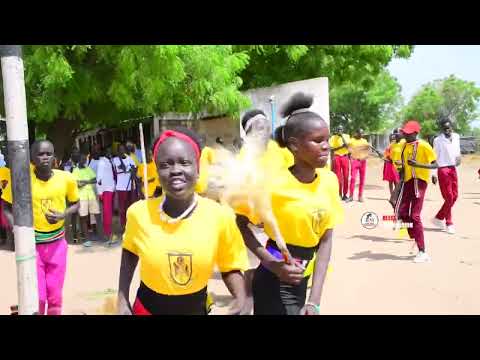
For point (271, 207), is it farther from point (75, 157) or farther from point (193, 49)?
point (75, 157)

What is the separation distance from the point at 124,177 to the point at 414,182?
473 centimetres

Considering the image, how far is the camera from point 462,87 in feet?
154

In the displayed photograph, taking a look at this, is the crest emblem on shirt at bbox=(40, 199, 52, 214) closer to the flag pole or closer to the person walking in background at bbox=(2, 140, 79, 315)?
the person walking in background at bbox=(2, 140, 79, 315)

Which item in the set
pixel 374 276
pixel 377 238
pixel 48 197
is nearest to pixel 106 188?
pixel 377 238

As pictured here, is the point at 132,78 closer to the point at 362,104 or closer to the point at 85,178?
the point at 85,178

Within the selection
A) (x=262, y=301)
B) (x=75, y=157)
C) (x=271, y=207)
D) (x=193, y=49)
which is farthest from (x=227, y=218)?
→ (x=75, y=157)

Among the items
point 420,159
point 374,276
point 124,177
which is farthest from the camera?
point 124,177

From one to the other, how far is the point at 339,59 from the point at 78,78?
7727 millimetres

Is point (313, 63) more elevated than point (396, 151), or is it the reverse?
point (313, 63)

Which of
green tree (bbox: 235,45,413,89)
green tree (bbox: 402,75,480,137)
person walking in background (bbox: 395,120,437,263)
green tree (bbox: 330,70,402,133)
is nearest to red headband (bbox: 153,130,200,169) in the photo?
person walking in background (bbox: 395,120,437,263)

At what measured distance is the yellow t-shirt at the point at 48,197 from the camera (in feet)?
13.3

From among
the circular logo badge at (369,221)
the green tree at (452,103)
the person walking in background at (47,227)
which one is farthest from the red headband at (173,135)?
the green tree at (452,103)

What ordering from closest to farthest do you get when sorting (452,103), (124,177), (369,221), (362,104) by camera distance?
(124,177) → (369,221) → (362,104) → (452,103)

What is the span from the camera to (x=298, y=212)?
2850mm
